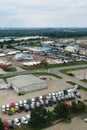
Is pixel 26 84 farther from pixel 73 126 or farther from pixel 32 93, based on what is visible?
pixel 73 126

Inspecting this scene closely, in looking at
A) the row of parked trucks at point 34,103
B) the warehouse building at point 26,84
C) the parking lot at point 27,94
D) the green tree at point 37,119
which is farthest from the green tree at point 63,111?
the warehouse building at point 26,84

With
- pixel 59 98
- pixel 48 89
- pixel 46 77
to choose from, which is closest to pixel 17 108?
pixel 59 98

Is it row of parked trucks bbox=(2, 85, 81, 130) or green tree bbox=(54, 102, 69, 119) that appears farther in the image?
green tree bbox=(54, 102, 69, 119)

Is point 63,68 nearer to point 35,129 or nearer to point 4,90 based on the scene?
point 4,90

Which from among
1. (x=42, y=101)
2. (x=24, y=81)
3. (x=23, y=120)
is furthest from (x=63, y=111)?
(x=24, y=81)

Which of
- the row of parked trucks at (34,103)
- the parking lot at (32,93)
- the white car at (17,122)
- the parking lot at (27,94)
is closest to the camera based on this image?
the white car at (17,122)

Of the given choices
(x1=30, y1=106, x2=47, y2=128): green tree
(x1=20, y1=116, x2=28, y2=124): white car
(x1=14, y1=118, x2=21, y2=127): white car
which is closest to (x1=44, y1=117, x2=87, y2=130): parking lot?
(x1=30, y1=106, x2=47, y2=128): green tree

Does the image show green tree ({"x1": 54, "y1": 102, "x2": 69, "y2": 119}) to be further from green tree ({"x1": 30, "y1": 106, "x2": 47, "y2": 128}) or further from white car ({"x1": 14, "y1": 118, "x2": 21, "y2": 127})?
white car ({"x1": 14, "y1": 118, "x2": 21, "y2": 127})

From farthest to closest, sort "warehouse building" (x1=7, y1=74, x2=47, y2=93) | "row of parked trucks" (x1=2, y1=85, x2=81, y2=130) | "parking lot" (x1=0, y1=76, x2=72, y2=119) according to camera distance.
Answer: "warehouse building" (x1=7, y1=74, x2=47, y2=93), "parking lot" (x1=0, y1=76, x2=72, y2=119), "row of parked trucks" (x1=2, y1=85, x2=81, y2=130)

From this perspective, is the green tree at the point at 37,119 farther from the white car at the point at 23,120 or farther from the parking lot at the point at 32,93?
the parking lot at the point at 32,93
